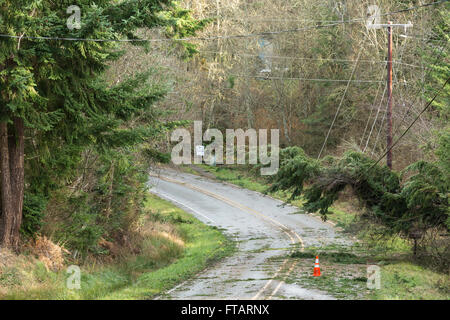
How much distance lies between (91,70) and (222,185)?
31499mm

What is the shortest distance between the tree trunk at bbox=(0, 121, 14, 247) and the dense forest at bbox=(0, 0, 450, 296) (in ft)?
0.11

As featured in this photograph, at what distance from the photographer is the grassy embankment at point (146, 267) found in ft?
51.2

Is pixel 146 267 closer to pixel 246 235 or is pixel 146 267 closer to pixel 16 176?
pixel 16 176

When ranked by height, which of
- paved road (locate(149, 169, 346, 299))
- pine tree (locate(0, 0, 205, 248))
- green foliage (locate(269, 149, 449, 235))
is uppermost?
pine tree (locate(0, 0, 205, 248))

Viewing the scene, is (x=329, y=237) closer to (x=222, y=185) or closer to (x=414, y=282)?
(x=414, y=282)

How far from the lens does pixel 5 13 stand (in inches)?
610

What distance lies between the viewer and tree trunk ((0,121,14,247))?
16.9 metres

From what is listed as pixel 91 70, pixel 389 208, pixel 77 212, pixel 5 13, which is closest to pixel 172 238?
pixel 77 212

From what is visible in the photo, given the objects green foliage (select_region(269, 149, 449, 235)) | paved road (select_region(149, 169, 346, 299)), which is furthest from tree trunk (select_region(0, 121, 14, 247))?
green foliage (select_region(269, 149, 449, 235))

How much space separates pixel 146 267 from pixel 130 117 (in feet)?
28.5

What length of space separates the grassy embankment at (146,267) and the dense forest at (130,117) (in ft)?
4.24

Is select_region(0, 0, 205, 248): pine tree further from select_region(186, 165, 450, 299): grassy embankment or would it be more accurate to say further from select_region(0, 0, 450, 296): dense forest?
select_region(186, 165, 450, 299): grassy embankment

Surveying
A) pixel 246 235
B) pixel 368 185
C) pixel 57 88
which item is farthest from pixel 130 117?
pixel 246 235

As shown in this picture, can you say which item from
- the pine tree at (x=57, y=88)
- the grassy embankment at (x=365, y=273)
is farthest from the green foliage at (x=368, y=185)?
the pine tree at (x=57, y=88)
